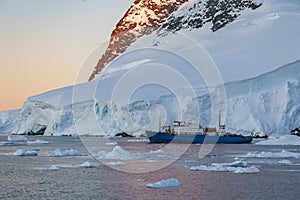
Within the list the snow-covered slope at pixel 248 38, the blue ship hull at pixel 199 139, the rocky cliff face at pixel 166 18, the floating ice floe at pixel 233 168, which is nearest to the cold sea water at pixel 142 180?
the floating ice floe at pixel 233 168

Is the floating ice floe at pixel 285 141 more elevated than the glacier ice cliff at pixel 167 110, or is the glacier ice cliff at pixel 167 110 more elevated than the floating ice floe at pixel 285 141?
the glacier ice cliff at pixel 167 110

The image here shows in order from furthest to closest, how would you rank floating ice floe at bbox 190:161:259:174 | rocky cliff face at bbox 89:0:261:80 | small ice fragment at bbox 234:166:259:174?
rocky cliff face at bbox 89:0:261:80 → floating ice floe at bbox 190:161:259:174 → small ice fragment at bbox 234:166:259:174

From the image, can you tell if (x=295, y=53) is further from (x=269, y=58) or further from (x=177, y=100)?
(x=177, y=100)

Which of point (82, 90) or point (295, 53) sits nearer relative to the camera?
point (295, 53)

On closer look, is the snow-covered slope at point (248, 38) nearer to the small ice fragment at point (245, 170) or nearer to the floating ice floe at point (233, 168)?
the floating ice floe at point (233, 168)

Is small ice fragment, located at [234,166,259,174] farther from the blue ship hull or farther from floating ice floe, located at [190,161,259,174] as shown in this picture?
the blue ship hull

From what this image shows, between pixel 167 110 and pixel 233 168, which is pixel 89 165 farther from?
pixel 167 110

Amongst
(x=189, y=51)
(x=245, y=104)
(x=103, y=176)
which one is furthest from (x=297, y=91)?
(x=189, y=51)

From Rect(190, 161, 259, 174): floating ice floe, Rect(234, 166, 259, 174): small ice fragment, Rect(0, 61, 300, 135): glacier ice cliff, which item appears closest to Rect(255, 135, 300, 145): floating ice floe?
Rect(0, 61, 300, 135): glacier ice cliff

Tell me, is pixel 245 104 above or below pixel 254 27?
below
